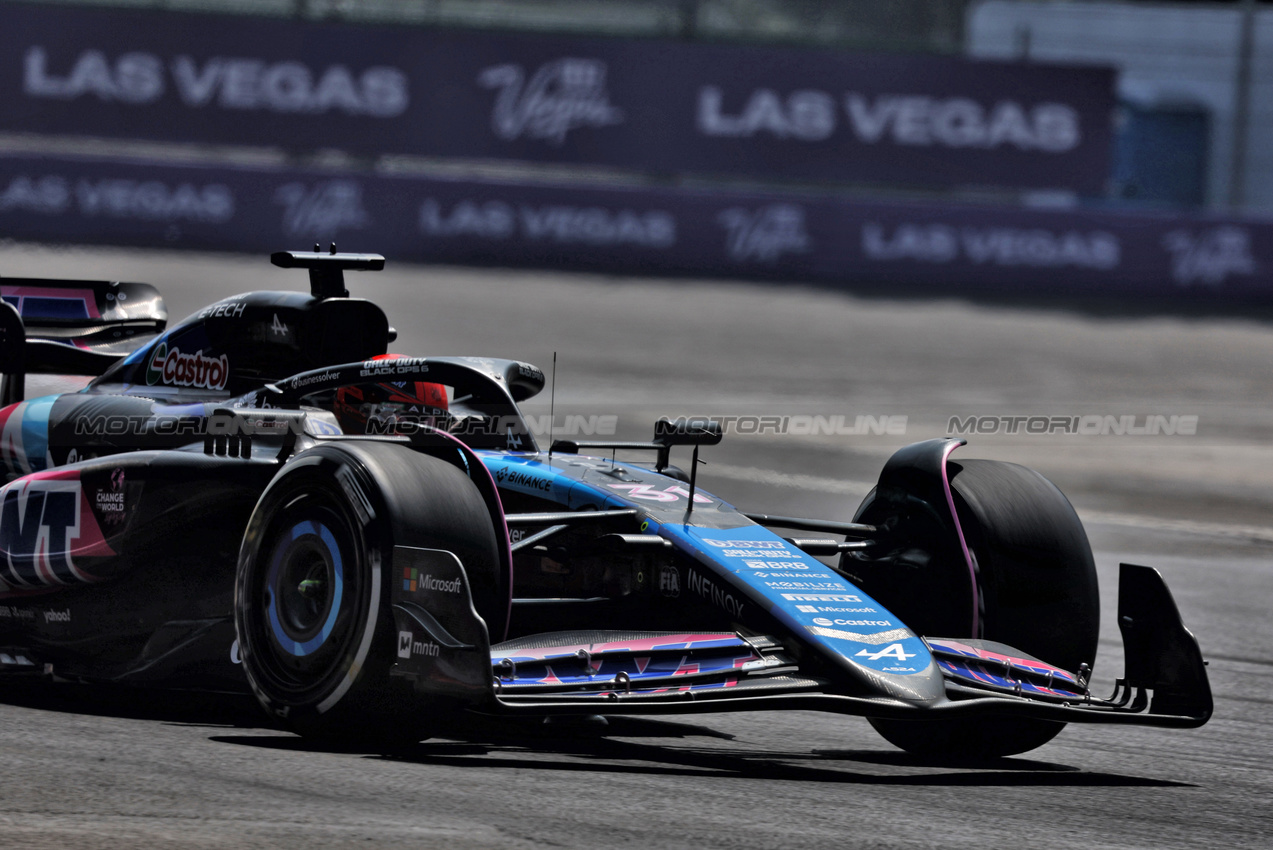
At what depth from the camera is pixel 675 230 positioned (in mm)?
27438

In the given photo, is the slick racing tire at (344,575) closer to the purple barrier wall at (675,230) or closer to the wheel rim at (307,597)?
the wheel rim at (307,597)

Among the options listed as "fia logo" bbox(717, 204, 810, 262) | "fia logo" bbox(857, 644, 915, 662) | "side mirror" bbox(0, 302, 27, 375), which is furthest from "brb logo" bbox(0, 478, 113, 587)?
"fia logo" bbox(717, 204, 810, 262)

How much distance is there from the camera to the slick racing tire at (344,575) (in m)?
4.89

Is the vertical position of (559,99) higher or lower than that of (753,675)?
higher

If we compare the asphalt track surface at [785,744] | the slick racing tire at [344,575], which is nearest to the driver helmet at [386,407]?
the asphalt track surface at [785,744]

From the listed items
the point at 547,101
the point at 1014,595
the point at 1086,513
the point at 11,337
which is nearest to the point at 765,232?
the point at 547,101

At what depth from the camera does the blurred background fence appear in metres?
26.2

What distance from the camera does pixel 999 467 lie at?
6.20m

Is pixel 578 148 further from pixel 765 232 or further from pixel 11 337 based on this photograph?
pixel 11 337

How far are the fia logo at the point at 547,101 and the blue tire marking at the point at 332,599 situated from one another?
25735 mm

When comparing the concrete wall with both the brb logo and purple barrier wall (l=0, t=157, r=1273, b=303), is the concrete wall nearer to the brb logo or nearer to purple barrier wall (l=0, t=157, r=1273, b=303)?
purple barrier wall (l=0, t=157, r=1273, b=303)

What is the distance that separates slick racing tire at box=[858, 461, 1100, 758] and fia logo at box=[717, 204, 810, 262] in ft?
70.7

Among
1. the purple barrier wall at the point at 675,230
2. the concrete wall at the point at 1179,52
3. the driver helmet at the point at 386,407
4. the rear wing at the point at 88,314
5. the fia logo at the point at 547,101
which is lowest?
the driver helmet at the point at 386,407

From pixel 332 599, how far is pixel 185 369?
7.30 feet
